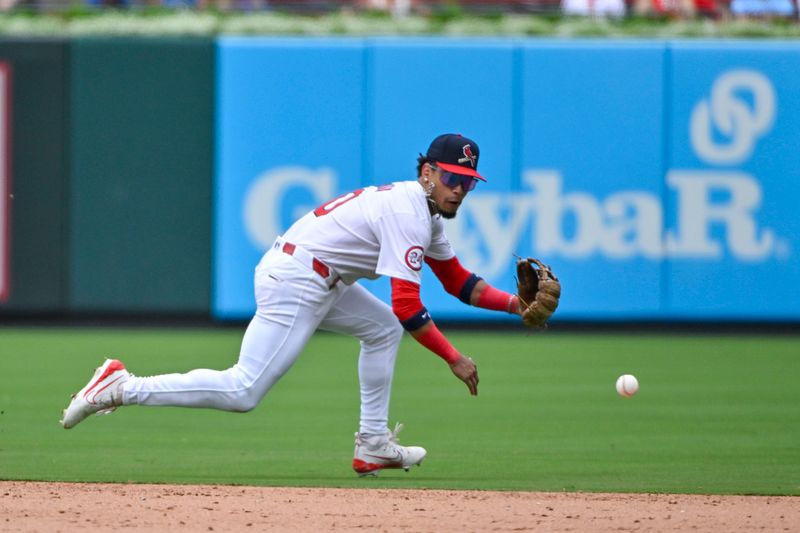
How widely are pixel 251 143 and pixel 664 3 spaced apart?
15.7 feet

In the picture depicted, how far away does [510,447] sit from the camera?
25.6 ft

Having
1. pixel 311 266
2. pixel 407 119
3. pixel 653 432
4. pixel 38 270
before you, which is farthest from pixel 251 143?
pixel 311 266

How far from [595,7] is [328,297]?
9521mm

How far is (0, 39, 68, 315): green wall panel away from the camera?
14.2 metres

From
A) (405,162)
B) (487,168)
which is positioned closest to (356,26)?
(405,162)

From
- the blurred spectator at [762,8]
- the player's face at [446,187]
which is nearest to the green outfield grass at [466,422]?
the player's face at [446,187]

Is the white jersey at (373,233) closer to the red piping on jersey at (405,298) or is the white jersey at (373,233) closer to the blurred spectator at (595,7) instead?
the red piping on jersey at (405,298)

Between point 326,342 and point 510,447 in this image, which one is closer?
point 510,447

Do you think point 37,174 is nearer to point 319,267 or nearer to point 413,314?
point 319,267

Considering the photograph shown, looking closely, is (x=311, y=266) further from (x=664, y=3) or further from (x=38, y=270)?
(x=664, y=3)

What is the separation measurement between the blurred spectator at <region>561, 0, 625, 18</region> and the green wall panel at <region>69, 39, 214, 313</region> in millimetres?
3884

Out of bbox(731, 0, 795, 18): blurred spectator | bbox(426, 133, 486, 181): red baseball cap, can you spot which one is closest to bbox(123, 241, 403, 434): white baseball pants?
bbox(426, 133, 486, 181): red baseball cap

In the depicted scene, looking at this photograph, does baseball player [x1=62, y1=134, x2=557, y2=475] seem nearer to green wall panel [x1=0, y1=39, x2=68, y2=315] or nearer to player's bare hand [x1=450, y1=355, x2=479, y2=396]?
player's bare hand [x1=450, y1=355, x2=479, y2=396]

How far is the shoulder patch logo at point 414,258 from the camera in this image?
6.19 metres
